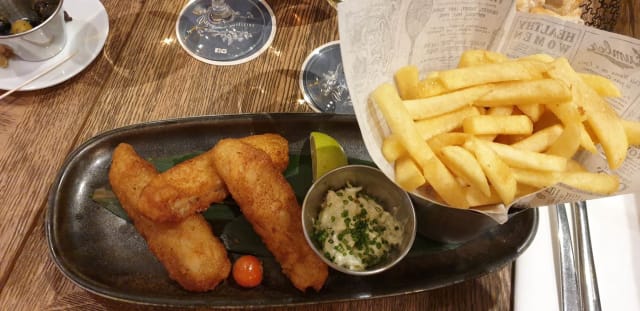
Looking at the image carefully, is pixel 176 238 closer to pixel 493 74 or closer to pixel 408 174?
pixel 408 174

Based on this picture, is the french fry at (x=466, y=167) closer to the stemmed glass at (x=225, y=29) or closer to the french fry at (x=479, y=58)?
the french fry at (x=479, y=58)

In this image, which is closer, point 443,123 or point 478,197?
point 478,197

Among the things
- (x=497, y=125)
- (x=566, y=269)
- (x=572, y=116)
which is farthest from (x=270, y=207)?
(x=566, y=269)

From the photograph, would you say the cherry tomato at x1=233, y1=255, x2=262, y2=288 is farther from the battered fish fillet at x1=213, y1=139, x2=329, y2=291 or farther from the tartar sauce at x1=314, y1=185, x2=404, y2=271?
the tartar sauce at x1=314, y1=185, x2=404, y2=271

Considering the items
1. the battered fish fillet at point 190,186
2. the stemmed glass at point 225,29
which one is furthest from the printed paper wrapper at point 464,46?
the stemmed glass at point 225,29

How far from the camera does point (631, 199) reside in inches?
72.3

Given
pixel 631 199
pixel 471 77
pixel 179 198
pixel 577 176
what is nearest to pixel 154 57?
pixel 179 198

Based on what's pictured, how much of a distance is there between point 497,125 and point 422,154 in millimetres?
278

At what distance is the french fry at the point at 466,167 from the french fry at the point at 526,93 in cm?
26

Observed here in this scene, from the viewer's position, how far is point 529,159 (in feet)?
4.12

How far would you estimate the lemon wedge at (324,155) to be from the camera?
1711 mm

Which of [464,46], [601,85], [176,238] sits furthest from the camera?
[464,46]

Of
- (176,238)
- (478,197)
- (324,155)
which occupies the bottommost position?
(176,238)

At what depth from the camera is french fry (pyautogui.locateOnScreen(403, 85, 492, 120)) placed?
4.48 ft
